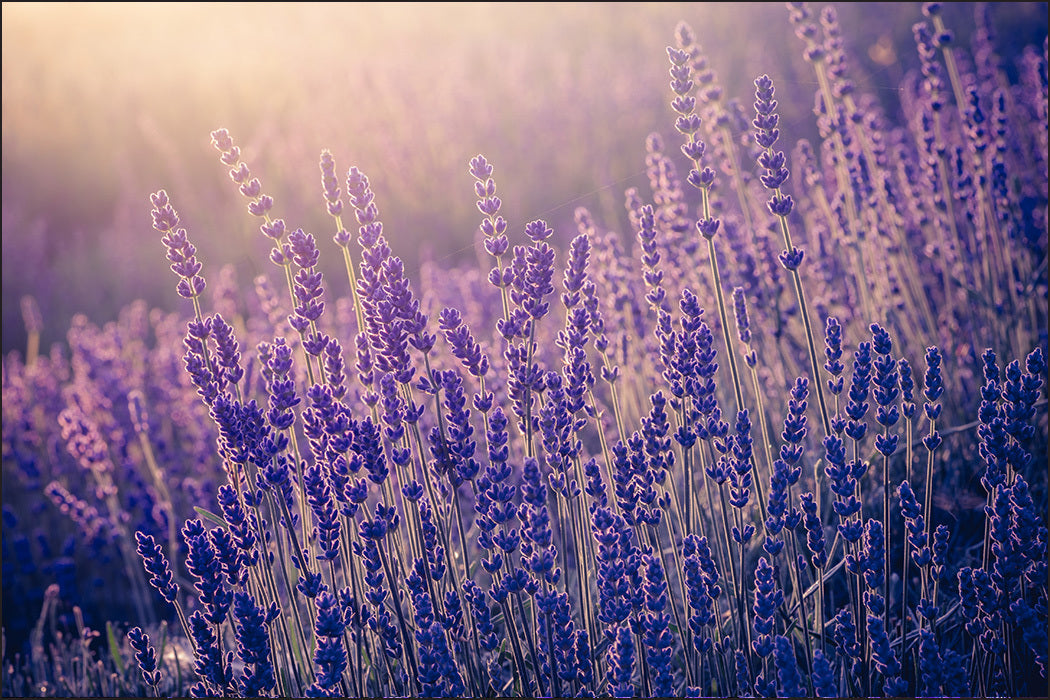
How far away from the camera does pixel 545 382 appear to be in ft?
5.12

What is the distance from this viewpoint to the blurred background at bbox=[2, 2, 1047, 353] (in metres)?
6.17

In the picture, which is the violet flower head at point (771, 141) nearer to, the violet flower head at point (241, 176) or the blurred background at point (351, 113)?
the violet flower head at point (241, 176)

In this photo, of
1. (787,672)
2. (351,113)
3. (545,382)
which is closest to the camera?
(787,672)

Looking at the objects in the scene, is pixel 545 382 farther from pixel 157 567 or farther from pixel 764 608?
pixel 157 567

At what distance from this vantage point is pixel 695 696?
4.76 feet

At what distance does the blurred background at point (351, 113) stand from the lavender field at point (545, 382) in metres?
0.05

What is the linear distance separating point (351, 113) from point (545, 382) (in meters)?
6.24

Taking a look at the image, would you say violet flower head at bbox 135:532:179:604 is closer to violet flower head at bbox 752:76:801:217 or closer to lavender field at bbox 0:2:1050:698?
lavender field at bbox 0:2:1050:698

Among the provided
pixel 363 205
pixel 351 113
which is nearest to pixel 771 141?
pixel 363 205

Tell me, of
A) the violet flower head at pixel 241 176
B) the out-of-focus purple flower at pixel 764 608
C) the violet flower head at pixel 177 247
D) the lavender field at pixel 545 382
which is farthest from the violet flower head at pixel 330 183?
the out-of-focus purple flower at pixel 764 608

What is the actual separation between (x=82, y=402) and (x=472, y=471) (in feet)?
9.53

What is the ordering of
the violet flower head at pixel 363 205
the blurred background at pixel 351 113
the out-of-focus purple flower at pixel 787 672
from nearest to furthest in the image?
the out-of-focus purple flower at pixel 787 672 → the violet flower head at pixel 363 205 → the blurred background at pixel 351 113

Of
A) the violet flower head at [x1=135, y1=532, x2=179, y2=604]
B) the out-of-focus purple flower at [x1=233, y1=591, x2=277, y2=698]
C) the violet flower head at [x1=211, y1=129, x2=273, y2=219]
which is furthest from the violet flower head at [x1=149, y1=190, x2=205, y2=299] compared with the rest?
the out-of-focus purple flower at [x1=233, y1=591, x2=277, y2=698]

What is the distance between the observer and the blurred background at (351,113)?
6.17m
